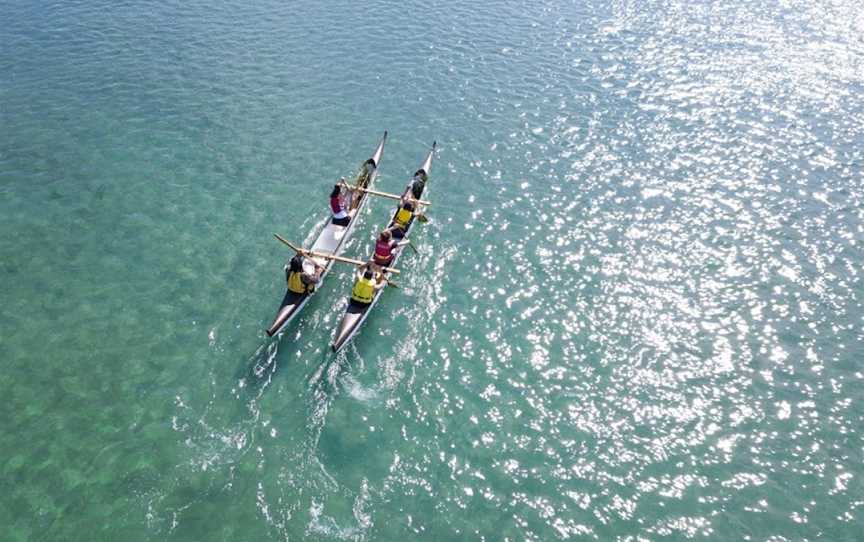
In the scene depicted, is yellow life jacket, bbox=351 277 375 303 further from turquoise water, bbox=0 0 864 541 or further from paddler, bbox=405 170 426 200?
paddler, bbox=405 170 426 200

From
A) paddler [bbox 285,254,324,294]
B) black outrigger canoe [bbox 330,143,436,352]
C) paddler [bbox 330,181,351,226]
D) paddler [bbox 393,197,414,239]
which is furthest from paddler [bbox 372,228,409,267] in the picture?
paddler [bbox 330,181,351,226]

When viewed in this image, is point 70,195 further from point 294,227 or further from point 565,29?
point 565,29

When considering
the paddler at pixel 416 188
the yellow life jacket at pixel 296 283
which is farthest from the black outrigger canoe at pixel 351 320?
the paddler at pixel 416 188

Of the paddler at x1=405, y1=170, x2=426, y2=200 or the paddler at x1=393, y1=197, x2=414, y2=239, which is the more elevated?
the paddler at x1=405, y1=170, x2=426, y2=200

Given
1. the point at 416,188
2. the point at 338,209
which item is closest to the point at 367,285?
the point at 338,209

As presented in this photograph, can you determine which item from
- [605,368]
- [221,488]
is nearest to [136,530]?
[221,488]

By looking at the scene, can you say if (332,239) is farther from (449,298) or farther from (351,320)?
(449,298)
